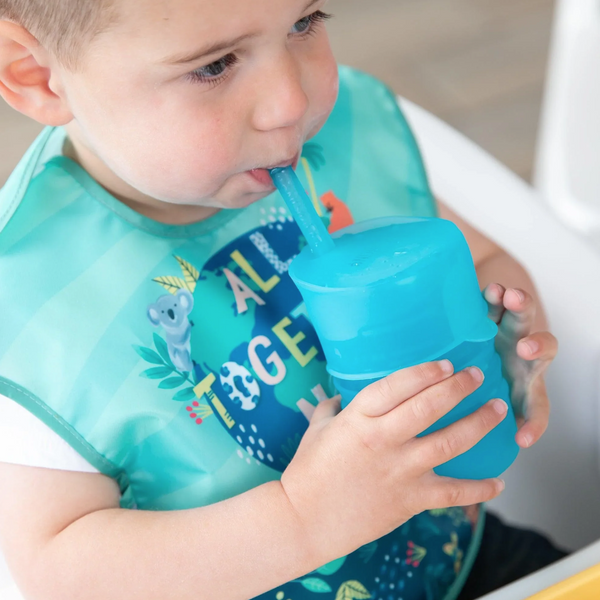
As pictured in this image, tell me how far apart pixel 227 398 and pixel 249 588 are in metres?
0.15

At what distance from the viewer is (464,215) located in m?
0.90

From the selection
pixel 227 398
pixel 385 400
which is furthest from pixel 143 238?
pixel 385 400

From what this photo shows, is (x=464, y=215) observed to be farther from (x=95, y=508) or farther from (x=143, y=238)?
(x=95, y=508)

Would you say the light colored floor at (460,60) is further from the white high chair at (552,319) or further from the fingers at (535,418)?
the fingers at (535,418)

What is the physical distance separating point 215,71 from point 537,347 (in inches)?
12.1

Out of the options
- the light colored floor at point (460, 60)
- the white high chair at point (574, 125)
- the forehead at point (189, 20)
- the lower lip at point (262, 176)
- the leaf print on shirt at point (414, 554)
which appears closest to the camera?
the forehead at point (189, 20)

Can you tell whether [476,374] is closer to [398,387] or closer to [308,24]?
[398,387]

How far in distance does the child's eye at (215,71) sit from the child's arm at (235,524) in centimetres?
24

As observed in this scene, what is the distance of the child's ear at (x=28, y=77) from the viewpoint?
55 cm

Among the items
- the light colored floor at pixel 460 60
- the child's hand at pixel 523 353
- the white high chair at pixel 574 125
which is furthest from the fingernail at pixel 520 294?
the light colored floor at pixel 460 60

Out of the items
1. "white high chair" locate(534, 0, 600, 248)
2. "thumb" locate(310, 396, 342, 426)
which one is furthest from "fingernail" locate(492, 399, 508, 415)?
"white high chair" locate(534, 0, 600, 248)

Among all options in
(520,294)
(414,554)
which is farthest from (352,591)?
(520,294)

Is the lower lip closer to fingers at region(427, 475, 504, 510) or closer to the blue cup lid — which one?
the blue cup lid

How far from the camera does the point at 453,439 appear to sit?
0.55 meters
